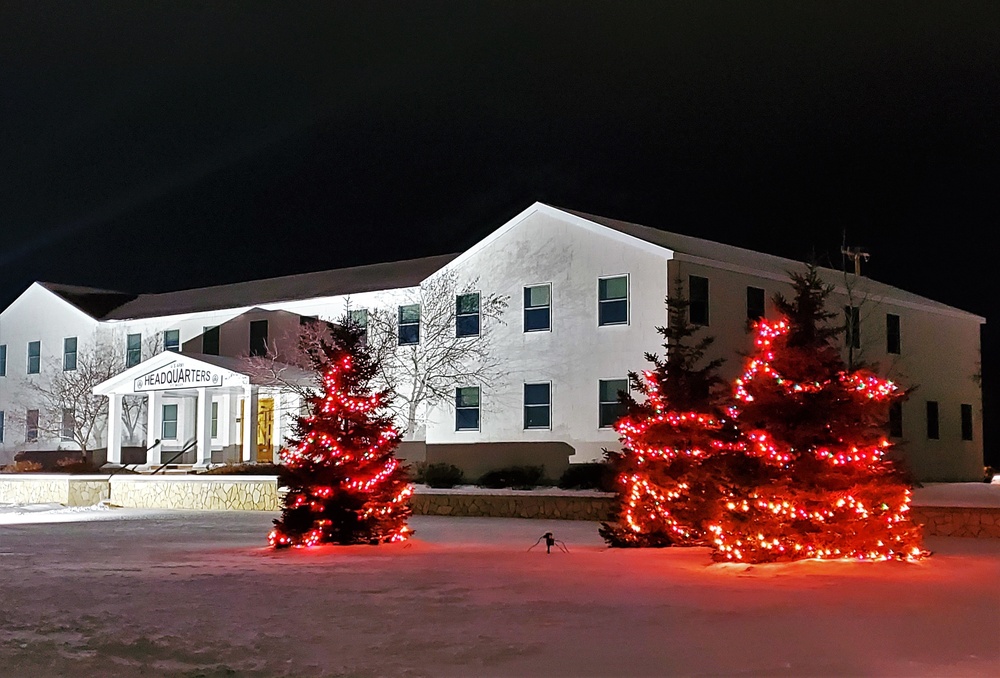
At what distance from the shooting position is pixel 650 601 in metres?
10.7

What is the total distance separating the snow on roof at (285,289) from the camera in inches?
1416

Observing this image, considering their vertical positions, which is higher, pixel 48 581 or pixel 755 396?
pixel 755 396

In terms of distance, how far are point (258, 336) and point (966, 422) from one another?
24.1 m

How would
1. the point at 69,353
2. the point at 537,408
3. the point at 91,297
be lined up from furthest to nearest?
the point at 91,297
the point at 69,353
the point at 537,408

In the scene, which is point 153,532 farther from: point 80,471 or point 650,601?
point 80,471

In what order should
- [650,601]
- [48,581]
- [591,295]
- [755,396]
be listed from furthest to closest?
[591,295] < [755,396] < [48,581] < [650,601]

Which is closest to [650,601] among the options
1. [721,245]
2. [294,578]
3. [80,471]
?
[294,578]

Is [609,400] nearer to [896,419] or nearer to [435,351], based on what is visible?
[435,351]

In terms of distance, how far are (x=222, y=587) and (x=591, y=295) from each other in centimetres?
1830

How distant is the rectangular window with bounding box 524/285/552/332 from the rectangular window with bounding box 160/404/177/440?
53.4ft

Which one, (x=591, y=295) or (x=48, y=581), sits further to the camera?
(x=591, y=295)

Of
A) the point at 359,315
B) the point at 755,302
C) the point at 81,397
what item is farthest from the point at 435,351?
the point at 81,397

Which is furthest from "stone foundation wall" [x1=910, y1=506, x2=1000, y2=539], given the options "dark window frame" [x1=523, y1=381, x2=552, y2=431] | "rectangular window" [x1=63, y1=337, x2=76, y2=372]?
"rectangular window" [x1=63, y1=337, x2=76, y2=372]

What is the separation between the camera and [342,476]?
56.5ft
